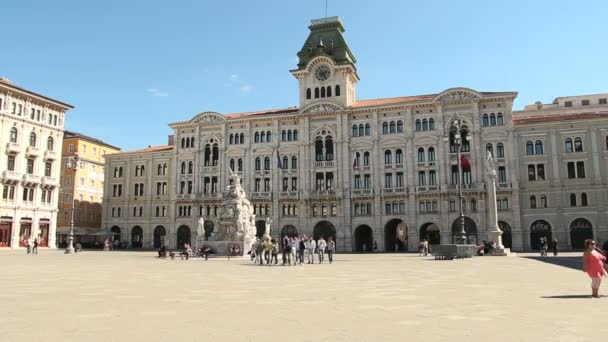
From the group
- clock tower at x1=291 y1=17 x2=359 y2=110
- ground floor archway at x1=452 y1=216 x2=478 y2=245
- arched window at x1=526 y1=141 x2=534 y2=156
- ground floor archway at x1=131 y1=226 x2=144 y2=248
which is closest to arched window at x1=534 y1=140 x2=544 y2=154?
arched window at x1=526 y1=141 x2=534 y2=156

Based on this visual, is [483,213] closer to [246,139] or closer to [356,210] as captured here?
[356,210]

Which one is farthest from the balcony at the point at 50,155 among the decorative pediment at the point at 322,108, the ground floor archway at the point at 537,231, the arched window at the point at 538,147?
the arched window at the point at 538,147

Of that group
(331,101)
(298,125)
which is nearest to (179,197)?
(298,125)

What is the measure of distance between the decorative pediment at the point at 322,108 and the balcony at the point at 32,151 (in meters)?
34.1

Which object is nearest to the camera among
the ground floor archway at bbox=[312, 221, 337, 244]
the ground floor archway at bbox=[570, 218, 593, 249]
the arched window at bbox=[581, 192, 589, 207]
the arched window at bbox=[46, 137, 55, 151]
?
the ground floor archway at bbox=[570, 218, 593, 249]

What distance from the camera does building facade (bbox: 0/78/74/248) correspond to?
189 ft

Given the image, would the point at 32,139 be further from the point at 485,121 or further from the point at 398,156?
the point at 485,121

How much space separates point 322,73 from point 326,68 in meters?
0.84

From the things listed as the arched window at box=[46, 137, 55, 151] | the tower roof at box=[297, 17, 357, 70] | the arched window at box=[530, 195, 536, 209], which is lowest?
the arched window at box=[530, 195, 536, 209]

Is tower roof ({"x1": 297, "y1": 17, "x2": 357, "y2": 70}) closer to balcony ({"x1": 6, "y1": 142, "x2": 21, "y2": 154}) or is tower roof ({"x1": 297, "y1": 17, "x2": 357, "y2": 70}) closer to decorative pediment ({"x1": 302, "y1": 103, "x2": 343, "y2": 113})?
decorative pediment ({"x1": 302, "y1": 103, "x2": 343, "y2": 113})

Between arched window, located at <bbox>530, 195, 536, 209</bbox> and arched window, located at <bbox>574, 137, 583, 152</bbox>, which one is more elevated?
arched window, located at <bbox>574, 137, 583, 152</bbox>

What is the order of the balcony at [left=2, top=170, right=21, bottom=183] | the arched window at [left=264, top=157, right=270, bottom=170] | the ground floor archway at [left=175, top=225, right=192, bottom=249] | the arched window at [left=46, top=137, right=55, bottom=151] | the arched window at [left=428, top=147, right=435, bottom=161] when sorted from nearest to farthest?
the balcony at [left=2, top=170, right=21, bottom=183]
the arched window at [left=428, top=147, right=435, bottom=161]
the arched window at [left=46, top=137, right=55, bottom=151]
the arched window at [left=264, top=157, right=270, bottom=170]
the ground floor archway at [left=175, top=225, right=192, bottom=249]

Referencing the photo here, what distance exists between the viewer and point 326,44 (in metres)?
66.9

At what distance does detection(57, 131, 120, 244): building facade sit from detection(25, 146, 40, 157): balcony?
1069cm
